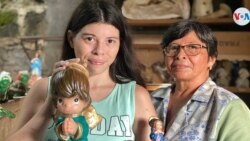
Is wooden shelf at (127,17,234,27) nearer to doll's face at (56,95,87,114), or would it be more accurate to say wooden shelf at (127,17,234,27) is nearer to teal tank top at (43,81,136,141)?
teal tank top at (43,81,136,141)

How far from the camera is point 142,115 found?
2.95 feet

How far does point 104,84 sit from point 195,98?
0.95ft

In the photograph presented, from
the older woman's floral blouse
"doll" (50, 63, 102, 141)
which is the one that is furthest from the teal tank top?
the older woman's floral blouse

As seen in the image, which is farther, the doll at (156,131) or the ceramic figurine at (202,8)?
the ceramic figurine at (202,8)

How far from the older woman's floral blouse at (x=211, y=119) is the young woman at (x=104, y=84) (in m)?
0.18

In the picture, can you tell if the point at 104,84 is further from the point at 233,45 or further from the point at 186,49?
the point at 233,45

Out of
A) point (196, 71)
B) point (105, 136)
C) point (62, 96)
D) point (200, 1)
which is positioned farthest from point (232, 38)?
point (62, 96)

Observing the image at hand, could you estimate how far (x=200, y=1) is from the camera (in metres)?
2.26

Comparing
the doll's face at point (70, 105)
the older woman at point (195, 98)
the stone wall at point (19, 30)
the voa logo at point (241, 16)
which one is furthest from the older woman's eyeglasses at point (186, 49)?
the stone wall at point (19, 30)

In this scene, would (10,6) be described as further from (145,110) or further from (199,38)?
(145,110)

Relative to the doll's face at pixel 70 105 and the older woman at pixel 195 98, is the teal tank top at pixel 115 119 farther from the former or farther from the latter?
the older woman at pixel 195 98

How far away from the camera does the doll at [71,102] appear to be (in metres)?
0.72

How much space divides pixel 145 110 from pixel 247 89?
144 cm

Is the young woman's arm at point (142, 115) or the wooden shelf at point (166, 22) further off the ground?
the young woman's arm at point (142, 115)
